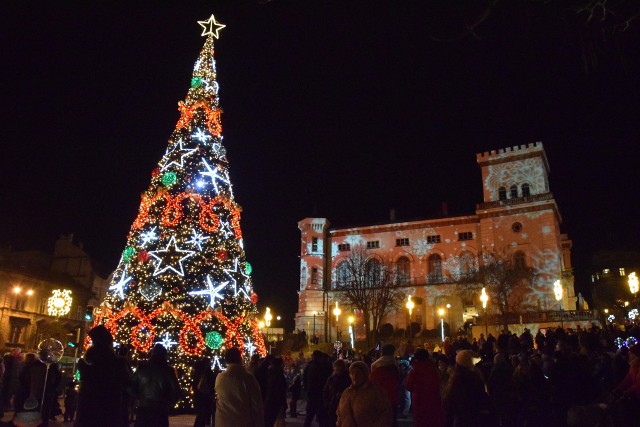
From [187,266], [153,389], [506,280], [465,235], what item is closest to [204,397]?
[153,389]

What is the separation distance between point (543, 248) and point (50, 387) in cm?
3967

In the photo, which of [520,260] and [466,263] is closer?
[520,260]

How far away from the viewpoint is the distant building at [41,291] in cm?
3622

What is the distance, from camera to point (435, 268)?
4816 cm

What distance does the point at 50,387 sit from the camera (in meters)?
9.49

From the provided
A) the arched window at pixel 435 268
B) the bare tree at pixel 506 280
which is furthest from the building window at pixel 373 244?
the bare tree at pixel 506 280

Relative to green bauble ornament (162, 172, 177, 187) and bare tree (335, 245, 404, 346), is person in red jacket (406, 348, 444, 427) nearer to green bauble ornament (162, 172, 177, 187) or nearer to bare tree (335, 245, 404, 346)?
green bauble ornament (162, 172, 177, 187)

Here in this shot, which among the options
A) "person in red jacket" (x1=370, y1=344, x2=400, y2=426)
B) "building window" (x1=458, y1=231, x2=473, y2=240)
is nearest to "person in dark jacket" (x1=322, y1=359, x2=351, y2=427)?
"person in red jacket" (x1=370, y1=344, x2=400, y2=426)

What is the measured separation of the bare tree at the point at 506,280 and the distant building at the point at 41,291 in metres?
30.5

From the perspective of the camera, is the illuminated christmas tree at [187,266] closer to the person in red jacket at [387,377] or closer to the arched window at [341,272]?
the person in red jacket at [387,377]

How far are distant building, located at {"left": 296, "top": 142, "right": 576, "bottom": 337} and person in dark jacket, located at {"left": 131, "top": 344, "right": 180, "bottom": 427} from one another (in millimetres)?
37790

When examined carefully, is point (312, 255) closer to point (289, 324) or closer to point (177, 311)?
point (289, 324)

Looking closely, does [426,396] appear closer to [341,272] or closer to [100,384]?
[100,384]

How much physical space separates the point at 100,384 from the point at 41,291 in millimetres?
41469
